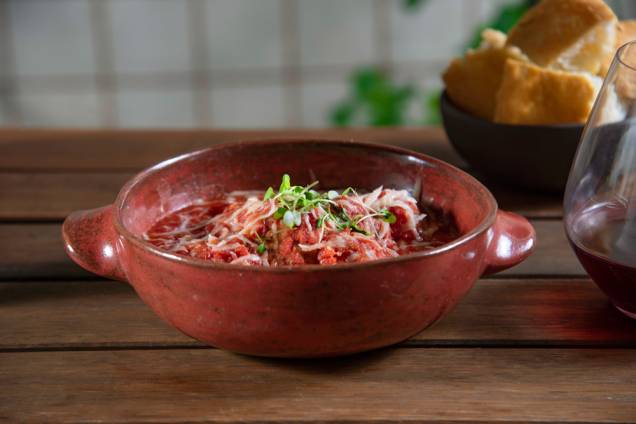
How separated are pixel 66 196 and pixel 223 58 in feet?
5.49

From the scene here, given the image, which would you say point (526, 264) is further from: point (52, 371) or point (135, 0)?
point (135, 0)

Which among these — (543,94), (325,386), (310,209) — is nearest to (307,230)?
(310,209)

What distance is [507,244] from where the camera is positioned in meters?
0.99

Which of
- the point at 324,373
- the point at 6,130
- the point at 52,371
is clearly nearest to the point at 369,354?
the point at 324,373

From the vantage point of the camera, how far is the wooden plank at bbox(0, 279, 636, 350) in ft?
3.23

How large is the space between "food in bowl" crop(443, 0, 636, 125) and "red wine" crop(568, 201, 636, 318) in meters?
0.36

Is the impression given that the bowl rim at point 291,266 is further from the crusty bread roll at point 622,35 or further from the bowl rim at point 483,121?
the crusty bread roll at point 622,35

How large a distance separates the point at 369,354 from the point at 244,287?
0.19 m

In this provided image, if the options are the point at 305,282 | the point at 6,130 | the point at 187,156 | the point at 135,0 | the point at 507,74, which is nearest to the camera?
the point at 305,282

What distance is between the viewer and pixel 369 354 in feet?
3.09

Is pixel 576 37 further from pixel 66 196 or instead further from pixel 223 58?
pixel 223 58

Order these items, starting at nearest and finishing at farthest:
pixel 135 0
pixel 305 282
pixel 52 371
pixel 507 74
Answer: pixel 305 282 → pixel 52 371 → pixel 507 74 → pixel 135 0

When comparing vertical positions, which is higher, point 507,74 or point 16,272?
point 507,74

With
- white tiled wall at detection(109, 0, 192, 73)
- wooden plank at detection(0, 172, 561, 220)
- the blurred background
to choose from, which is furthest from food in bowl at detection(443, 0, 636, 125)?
white tiled wall at detection(109, 0, 192, 73)
